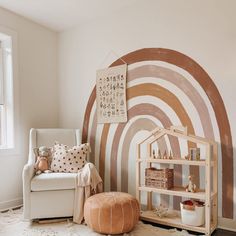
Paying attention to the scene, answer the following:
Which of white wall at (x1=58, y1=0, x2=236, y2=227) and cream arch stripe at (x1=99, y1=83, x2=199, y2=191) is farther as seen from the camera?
cream arch stripe at (x1=99, y1=83, x2=199, y2=191)

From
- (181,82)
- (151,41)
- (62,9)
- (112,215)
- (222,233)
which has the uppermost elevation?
(62,9)

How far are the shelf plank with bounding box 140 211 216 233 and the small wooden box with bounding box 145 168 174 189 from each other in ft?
1.02

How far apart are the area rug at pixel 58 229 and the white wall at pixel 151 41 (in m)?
1.15

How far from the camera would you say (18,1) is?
3.17 metres

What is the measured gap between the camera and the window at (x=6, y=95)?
3463 mm

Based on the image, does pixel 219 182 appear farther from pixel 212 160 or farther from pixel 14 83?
pixel 14 83

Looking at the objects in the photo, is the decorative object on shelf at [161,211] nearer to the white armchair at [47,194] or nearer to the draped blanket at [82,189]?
the draped blanket at [82,189]

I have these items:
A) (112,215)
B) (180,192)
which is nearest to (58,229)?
(112,215)

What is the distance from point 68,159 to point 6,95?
122cm

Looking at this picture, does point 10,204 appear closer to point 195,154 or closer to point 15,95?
point 15,95

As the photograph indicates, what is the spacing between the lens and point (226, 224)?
2.65 m

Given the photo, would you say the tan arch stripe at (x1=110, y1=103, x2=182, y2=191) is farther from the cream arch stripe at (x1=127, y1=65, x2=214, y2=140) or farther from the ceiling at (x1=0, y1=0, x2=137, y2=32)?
the ceiling at (x1=0, y1=0, x2=137, y2=32)

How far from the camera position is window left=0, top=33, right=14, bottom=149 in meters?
3.46

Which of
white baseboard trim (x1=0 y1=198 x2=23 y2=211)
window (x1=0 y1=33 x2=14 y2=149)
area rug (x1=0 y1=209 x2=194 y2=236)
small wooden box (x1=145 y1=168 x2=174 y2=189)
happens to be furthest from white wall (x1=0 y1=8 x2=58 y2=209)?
small wooden box (x1=145 y1=168 x2=174 y2=189)
